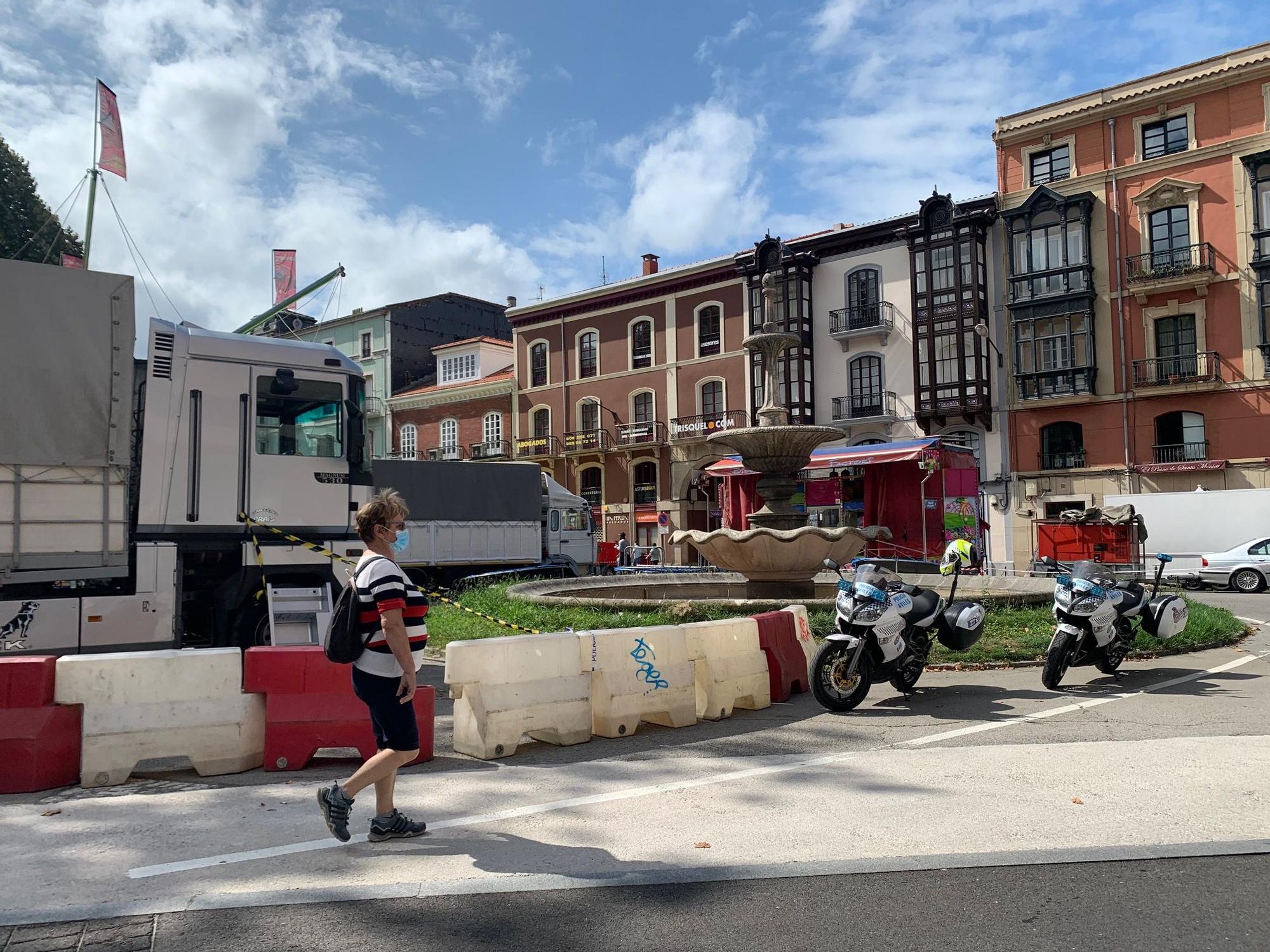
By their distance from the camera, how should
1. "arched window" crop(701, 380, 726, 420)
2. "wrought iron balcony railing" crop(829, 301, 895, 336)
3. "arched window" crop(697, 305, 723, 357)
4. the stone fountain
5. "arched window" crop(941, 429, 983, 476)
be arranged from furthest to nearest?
"arched window" crop(697, 305, 723, 357), "arched window" crop(701, 380, 726, 420), "wrought iron balcony railing" crop(829, 301, 895, 336), "arched window" crop(941, 429, 983, 476), the stone fountain

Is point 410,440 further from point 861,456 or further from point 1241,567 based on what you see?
point 1241,567

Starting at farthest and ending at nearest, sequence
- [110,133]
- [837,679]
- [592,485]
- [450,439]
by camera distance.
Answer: [450,439] < [592,485] < [110,133] < [837,679]

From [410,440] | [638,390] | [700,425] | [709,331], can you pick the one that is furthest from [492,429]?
[709,331]

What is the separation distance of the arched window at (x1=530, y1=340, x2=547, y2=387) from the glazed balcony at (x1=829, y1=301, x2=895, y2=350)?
15.4m

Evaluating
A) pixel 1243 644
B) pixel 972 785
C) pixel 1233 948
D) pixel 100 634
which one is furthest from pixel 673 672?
pixel 1243 644

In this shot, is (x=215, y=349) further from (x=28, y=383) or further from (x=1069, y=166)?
(x=1069, y=166)

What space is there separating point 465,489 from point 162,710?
755 inches

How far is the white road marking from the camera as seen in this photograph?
13.7 feet

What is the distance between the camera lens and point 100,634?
823 cm

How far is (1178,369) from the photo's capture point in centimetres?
3114

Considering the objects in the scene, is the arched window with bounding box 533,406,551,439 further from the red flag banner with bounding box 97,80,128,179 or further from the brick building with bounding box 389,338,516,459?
the red flag banner with bounding box 97,80,128,179

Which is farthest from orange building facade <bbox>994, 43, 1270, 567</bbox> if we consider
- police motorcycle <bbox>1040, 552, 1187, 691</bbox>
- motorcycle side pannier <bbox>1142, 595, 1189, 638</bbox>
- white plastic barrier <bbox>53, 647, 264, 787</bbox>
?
white plastic barrier <bbox>53, 647, 264, 787</bbox>

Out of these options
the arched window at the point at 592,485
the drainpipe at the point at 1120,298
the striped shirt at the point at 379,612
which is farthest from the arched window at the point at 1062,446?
the striped shirt at the point at 379,612

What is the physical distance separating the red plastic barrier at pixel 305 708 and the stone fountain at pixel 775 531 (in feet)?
20.9
